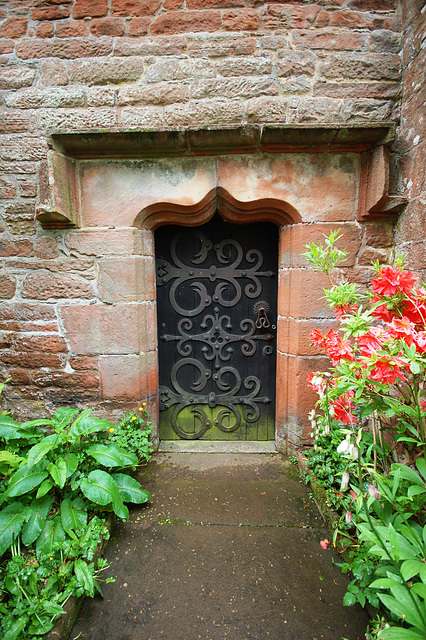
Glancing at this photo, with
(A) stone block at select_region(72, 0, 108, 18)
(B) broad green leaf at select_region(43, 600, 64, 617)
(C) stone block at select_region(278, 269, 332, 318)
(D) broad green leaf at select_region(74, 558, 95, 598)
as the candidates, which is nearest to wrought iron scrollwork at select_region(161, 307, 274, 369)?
(C) stone block at select_region(278, 269, 332, 318)

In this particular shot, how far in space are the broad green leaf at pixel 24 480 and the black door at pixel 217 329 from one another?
3.81ft

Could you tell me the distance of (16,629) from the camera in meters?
1.25

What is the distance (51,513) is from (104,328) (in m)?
1.18

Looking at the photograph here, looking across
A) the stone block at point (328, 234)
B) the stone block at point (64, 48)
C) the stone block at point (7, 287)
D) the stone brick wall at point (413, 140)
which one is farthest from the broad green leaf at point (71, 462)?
the stone block at point (64, 48)

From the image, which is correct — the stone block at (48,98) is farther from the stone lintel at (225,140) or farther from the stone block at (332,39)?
the stone block at (332,39)

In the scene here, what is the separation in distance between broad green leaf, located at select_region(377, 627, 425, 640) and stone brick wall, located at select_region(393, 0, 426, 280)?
65.3 inches

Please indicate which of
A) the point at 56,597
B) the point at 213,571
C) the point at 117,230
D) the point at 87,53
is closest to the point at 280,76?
the point at 87,53

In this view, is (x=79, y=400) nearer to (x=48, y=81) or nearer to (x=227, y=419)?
(x=227, y=419)

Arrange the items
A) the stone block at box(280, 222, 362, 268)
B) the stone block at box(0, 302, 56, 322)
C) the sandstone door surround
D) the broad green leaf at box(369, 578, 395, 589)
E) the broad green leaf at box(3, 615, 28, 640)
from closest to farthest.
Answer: the broad green leaf at box(369, 578, 395, 589)
the broad green leaf at box(3, 615, 28, 640)
the sandstone door surround
the stone block at box(280, 222, 362, 268)
the stone block at box(0, 302, 56, 322)

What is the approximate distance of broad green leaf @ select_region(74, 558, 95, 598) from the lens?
1.41 meters

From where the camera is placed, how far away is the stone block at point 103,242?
2293 millimetres

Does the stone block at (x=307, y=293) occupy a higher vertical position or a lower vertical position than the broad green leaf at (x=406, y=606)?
higher

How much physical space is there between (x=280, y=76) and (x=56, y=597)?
316 cm

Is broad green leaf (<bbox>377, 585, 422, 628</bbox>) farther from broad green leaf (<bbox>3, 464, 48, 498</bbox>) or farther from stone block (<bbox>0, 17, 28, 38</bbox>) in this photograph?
stone block (<bbox>0, 17, 28, 38</bbox>)
